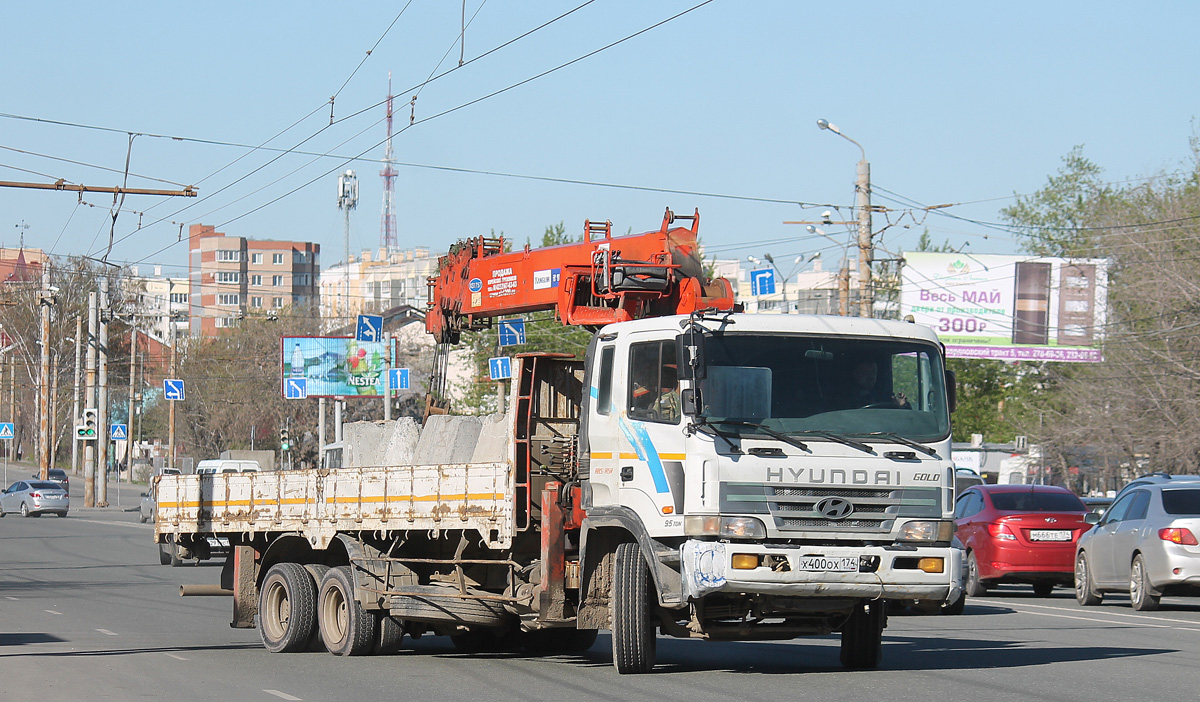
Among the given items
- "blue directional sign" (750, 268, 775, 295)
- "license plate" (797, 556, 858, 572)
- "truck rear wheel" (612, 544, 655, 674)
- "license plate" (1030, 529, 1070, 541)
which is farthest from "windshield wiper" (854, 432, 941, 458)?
"blue directional sign" (750, 268, 775, 295)

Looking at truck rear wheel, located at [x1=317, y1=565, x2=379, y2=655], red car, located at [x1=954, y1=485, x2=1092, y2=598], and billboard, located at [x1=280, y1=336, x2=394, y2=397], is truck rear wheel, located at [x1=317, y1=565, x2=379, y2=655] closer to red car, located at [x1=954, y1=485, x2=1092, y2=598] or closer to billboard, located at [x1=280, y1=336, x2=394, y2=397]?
red car, located at [x1=954, y1=485, x2=1092, y2=598]

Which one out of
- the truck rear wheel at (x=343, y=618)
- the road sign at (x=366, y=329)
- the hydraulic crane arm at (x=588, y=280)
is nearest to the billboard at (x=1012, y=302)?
the road sign at (x=366, y=329)

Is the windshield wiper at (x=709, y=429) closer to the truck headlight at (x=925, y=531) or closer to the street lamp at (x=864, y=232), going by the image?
the truck headlight at (x=925, y=531)

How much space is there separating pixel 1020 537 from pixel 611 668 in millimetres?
9996

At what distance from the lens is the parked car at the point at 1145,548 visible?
16422mm

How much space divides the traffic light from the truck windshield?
45.6 metres

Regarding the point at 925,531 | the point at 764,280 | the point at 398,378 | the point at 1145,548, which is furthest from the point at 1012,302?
the point at 925,531

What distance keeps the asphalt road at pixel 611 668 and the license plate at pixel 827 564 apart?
2.69 ft

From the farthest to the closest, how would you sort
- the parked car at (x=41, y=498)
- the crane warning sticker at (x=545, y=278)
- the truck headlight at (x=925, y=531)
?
the parked car at (x=41, y=498) → the crane warning sticker at (x=545, y=278) → the truck headlight at (x=925, y=531)

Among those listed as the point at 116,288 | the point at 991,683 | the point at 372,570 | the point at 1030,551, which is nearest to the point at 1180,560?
the point at 1030,551

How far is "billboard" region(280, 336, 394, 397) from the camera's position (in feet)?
166

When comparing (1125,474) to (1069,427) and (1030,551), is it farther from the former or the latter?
(1030,551)

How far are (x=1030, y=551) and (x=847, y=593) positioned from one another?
11075 millimetres

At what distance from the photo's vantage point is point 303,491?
42.9 ft
